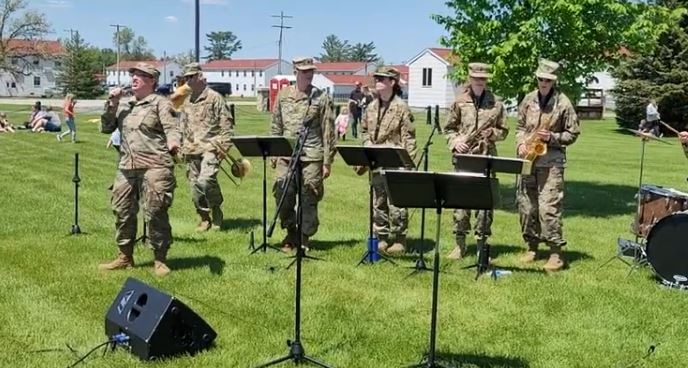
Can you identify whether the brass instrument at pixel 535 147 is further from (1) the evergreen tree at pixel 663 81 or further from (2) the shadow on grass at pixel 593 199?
(1) the evergreen tree at pixel 663 81

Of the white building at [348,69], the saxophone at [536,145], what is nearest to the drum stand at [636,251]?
the saxophone at [536,145]

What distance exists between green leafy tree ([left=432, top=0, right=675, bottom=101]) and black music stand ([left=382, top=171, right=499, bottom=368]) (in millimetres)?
7325

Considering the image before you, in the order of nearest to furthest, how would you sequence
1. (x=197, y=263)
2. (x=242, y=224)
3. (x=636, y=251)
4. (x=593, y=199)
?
(x=197, y=263) < (x=636, y=251) < (x=242, y=224) < (x=593, y=199)

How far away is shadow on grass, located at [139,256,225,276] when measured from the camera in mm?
8609

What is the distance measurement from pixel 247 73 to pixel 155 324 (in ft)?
387

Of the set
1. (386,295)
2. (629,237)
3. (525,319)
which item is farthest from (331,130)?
(629,237)

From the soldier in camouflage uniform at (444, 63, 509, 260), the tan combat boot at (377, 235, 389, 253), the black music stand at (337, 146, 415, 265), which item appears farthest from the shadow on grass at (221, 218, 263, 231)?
the soldier in camouflage uniform at (444, 63, 509, 260)

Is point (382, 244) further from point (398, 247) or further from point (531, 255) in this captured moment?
point (531, 255)

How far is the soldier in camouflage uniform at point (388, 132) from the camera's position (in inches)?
369

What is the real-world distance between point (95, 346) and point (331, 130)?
3.95m

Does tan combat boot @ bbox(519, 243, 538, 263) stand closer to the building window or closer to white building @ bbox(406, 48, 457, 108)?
white building @ bbox(406, 48, 457, 108)

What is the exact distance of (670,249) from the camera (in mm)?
7953

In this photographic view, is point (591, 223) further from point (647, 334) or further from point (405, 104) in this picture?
point (647, 334)

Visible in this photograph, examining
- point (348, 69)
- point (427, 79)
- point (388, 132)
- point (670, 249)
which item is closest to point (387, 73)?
point (388, 132)
